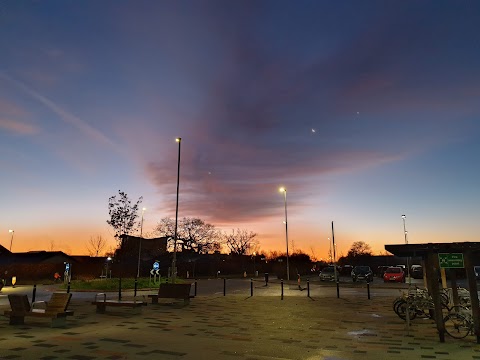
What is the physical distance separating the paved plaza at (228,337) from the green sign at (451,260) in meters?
1.83

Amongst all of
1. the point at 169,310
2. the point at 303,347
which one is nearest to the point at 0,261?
the point at 169,310

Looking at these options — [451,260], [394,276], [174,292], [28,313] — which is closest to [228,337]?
[28,313]

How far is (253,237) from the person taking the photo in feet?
310

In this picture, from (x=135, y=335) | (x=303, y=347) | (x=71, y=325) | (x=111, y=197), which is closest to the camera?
(x=303, y=347)

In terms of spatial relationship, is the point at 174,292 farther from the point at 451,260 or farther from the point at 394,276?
the point at 394,276

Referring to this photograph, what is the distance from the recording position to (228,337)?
31.8 ft

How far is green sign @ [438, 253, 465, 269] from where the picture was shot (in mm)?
10125

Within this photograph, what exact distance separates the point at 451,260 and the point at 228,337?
6406mm

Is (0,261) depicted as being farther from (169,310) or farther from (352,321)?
(352,321)

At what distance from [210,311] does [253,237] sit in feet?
262

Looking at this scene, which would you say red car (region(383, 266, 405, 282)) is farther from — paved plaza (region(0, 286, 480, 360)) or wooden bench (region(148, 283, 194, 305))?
wooden bench (region(148, 283, 194, 305))

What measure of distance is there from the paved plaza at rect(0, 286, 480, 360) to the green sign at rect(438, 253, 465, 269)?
1830mm

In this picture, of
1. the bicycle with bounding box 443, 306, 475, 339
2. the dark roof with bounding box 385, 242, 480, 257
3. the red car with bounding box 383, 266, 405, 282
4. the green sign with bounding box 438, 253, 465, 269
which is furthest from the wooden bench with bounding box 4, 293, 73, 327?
the red car with bounding box 383, 266, 405, 282

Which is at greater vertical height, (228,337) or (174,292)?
(174,292)
